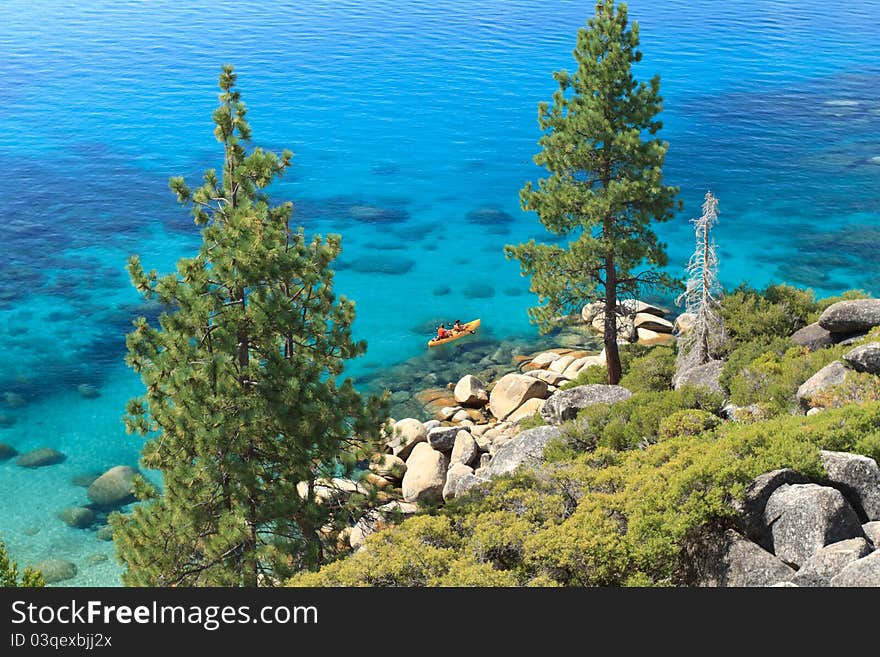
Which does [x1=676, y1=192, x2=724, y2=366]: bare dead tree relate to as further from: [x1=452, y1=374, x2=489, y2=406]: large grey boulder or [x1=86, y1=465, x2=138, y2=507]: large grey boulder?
[x1=86, y1=465, x2=138, y2=507]: large grey boulder

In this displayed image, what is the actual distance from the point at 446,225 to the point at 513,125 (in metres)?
23.0

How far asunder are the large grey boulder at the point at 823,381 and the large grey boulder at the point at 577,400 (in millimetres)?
5489

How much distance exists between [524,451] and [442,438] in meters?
6.15

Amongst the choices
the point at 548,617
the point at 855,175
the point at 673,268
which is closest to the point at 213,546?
the point at 548,617

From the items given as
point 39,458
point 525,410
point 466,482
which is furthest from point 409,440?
point 39,458

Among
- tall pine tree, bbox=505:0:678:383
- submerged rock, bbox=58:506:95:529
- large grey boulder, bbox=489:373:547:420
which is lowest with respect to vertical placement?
submerged rock, bbox=58:506:95:529

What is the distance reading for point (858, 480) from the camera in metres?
16.2

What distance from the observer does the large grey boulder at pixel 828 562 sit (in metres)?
13.4

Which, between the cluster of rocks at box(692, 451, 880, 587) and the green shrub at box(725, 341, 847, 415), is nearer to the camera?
the cluster of rocks at box(692, 451, 880, 587)

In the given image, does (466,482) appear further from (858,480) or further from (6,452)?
(6,452)

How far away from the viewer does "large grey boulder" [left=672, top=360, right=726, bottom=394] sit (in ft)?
84.1

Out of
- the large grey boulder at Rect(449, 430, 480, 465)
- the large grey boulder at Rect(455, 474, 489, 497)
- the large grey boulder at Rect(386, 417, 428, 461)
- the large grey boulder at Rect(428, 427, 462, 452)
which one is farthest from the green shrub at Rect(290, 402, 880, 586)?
the large grey boulder at Rect(386, 417, 428, 461)

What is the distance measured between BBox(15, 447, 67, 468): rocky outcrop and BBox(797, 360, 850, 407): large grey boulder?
26764 mm

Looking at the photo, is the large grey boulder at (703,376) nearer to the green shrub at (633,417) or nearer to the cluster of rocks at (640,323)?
the green shrub at (633,417)
